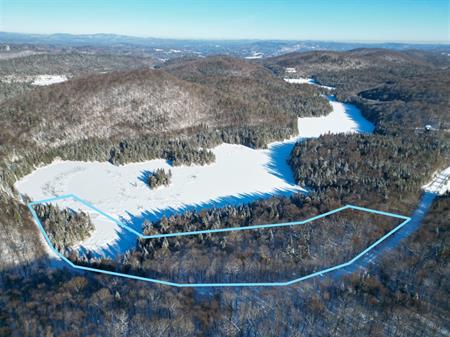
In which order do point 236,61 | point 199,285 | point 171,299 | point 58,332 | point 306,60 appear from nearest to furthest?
point 58,332, point 171,299, point 199,285, point 236,61, point 306,60

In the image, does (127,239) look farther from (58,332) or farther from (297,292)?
(297,292)

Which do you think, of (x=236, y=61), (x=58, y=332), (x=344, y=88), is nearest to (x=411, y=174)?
(x=58, y=332)

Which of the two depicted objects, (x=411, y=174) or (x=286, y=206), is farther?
(x=411, y=174)

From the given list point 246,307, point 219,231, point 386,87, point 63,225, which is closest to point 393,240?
point 246,307

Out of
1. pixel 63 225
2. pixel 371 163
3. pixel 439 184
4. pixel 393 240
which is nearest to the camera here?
pixel 393 240

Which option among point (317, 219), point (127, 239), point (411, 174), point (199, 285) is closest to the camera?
point (199, 285)

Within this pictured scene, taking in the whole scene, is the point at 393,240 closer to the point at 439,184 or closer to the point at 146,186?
the point at 439,184

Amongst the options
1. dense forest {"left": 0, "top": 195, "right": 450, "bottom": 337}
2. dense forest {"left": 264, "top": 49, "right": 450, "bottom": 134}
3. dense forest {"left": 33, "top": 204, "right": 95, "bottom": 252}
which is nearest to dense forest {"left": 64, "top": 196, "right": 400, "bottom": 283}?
dense forest {"left": 0, "top": 195, "right": 450, "bottom": 337}

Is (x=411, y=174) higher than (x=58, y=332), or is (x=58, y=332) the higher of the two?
(x=411, y=174)

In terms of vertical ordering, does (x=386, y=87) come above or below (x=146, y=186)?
above
